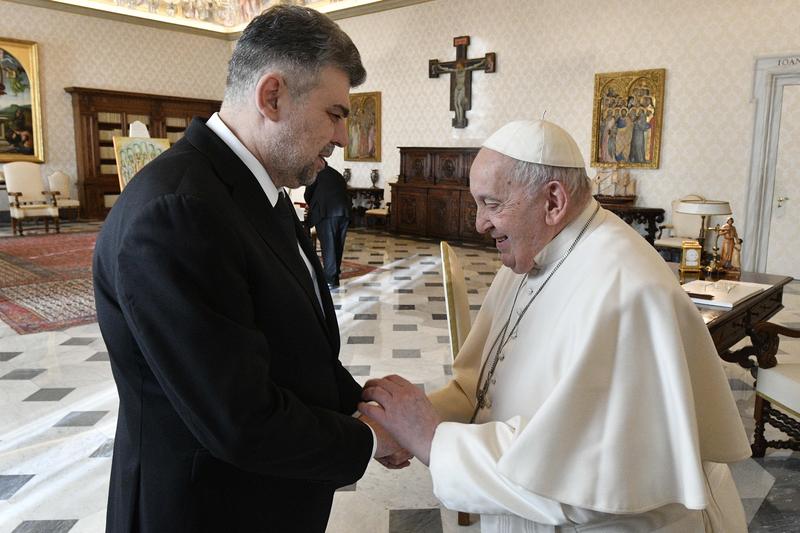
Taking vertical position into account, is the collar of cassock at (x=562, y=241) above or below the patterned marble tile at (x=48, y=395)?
above

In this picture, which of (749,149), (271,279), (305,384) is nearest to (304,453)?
(305,384)

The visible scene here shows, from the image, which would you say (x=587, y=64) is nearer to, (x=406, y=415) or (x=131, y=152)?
(x=131, y=152)

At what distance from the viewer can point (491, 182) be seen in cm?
163

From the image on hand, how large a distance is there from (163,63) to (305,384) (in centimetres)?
1665

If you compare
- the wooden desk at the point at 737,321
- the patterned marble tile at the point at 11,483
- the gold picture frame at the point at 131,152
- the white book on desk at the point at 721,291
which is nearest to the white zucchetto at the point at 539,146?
the wooden desk at the point at 737,321

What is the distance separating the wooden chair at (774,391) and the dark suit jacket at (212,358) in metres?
2.73

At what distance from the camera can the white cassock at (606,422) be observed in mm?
1360

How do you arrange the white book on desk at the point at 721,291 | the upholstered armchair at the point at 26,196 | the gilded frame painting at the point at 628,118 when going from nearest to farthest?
the white book on desk at the point at 721,291 → the gilded frame painting at the point at 628,118 → the upholstered armchair at the point at 26,196

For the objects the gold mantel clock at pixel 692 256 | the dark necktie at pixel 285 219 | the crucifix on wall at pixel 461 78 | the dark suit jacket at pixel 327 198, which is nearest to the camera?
the dark necktie at pixel 285 219

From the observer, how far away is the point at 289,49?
131 centimetres

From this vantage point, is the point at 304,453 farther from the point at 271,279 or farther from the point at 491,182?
the point at 491,182

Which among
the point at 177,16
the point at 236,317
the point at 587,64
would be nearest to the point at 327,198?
the point at 587,64

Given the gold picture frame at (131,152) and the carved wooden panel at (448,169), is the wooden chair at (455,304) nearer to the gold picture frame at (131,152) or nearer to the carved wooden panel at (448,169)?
the gold picture frame at (131,152)

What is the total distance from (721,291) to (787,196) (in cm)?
587
